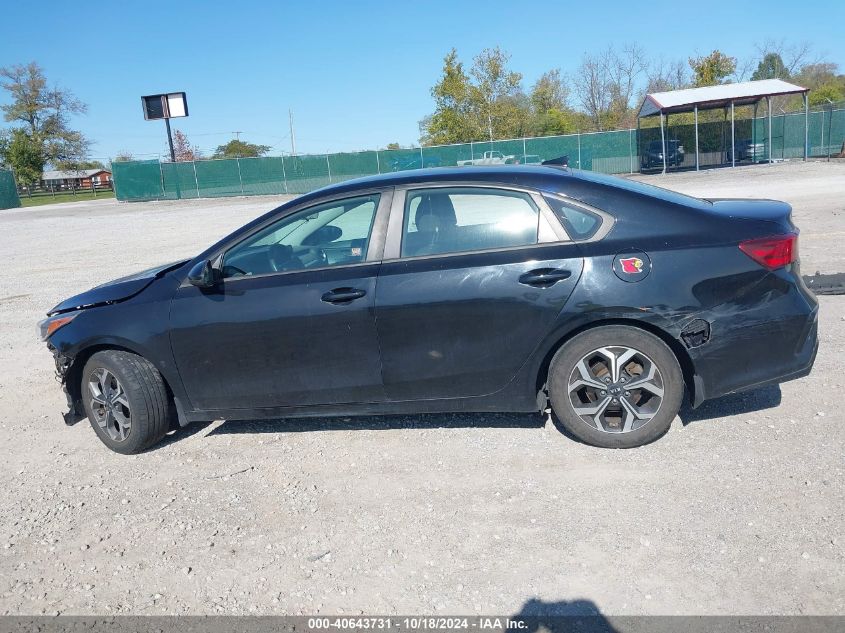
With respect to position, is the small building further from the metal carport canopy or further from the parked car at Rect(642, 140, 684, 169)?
the metal carport canopy

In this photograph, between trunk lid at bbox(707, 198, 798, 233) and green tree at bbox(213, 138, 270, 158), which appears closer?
trunk lid at bbox(707, 198, 798, 233)

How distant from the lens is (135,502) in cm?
402

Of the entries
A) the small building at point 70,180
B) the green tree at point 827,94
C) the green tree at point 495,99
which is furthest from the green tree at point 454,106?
the small building at point 70,180

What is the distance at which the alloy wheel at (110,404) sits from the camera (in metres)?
4.57

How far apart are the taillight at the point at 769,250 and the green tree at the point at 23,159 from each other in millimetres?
77485

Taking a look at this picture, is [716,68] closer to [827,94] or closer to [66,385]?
[827,94]

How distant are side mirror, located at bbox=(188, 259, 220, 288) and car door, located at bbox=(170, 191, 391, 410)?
51 millimetres

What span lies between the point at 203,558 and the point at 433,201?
234cm

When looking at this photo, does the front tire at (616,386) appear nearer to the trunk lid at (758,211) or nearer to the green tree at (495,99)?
the trunk lid at (758,211)

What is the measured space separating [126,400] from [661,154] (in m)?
34.1

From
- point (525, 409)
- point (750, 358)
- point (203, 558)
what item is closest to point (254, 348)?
point (203, 558)

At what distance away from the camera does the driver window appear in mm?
4352

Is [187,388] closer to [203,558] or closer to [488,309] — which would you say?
[203,558]

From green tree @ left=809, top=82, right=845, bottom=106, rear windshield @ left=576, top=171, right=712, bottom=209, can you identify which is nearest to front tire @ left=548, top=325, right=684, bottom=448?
rear windshield @ left=576, top=171, right=712, bottom=209
